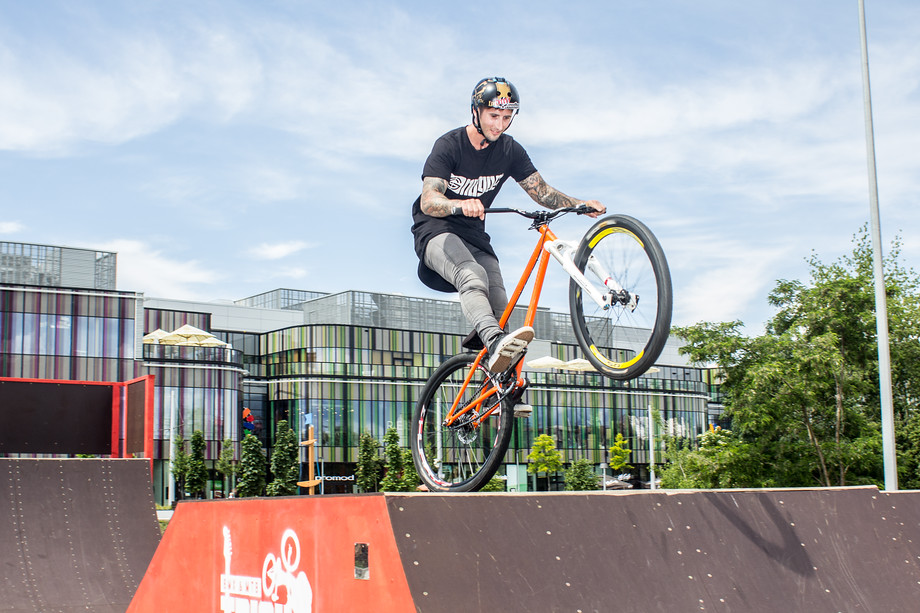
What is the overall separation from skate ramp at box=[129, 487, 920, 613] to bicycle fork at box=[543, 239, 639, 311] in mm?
1073

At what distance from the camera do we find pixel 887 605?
199 inches

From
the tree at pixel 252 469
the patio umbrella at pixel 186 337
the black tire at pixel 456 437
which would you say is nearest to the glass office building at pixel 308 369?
the patio umbrella at pixel 186 337

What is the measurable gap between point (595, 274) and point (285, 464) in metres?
51.0

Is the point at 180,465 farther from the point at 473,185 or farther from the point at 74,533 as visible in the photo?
the point at 473,185

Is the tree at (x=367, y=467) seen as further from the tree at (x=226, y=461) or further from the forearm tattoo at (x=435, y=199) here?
the forearm tattoo at (x=435, y=199)

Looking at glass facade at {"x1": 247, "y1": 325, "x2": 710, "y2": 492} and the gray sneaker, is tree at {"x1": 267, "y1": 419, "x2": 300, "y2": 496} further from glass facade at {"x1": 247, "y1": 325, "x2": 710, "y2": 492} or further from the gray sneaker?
the gray sneaker

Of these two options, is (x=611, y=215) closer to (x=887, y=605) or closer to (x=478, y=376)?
(x=478, y=376)

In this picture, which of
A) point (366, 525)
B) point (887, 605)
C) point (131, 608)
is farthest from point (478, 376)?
point (131, 608)

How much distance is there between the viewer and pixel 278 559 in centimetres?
492

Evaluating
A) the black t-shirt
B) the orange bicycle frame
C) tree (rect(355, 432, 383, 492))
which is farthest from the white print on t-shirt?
tree (rect(355, 432, 383, 492))

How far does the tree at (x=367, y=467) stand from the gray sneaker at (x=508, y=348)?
2035 inches

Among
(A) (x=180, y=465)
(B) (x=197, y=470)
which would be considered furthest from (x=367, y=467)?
(A) (x=180, y=465)

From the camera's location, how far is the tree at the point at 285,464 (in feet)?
173

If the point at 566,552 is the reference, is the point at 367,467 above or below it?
below
